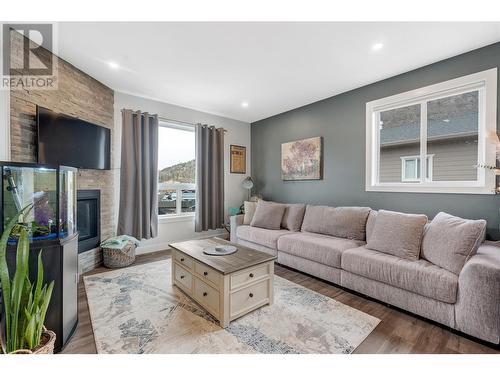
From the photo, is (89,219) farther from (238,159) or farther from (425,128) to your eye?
(425,128)

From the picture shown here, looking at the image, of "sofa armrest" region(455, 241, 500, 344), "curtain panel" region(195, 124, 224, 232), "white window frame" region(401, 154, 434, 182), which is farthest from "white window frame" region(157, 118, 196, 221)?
"sofa armrest" region(455, 241, 500, 344)

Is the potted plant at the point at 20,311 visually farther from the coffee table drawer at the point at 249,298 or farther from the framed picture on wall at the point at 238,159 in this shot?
the framed picture on wall at the point at 238,159

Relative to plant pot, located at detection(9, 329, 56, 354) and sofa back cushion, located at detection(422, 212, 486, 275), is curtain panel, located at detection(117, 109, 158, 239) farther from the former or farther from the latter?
sofa back cushion, located at detection(422, 212, 486, 275)

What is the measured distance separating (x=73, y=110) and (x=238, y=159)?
2.91 m

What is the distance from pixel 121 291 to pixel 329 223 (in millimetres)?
2631

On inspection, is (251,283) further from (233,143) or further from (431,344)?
(233,143)

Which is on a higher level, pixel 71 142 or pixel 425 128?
pixel 425 128

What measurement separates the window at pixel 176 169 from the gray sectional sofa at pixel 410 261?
6.30ft

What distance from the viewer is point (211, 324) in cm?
181

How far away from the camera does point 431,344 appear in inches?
62.7

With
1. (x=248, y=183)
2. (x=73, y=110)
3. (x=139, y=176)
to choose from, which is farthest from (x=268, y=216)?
(x=73, y=110)

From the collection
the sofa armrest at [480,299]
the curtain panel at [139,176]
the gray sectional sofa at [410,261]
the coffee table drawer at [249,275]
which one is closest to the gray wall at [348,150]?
the gray sectional sofa at [410,261]

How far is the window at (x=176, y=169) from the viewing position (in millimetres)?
3949

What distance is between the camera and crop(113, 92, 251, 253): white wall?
11.2ft
